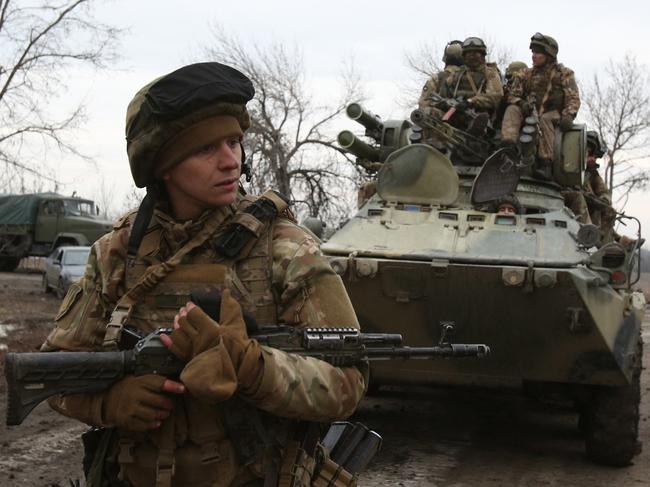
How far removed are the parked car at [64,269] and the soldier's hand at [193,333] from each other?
16552mm

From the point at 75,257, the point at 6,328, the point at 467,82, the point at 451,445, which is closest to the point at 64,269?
the point at 75,257

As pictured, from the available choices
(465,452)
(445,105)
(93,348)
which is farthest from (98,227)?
(93,348)

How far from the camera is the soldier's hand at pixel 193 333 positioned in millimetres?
2121

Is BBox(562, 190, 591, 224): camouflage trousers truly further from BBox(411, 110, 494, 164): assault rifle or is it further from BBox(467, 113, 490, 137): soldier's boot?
BBox(467, 113, 490, 137): soldier's boot

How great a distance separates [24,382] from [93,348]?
1.13 feet

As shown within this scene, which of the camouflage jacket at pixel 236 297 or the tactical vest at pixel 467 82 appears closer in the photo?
the camouflage jacket at pixel 236 297

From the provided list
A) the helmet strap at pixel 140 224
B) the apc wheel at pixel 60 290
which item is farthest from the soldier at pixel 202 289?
the apc wheel at pixel 60 290

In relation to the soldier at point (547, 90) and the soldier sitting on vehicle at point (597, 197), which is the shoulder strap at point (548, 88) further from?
the soldier sitting on vehicle at point (597, 197)

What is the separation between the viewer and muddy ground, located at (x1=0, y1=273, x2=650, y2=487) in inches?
242

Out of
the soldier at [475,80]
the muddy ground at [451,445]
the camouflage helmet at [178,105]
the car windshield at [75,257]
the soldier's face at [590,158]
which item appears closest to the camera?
the camouflage helmet at [178,105]

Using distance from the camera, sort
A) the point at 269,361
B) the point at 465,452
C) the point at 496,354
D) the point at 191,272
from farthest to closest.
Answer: the point at 465,452
the point at 496,354
the point at 191,272
the point at 269,361

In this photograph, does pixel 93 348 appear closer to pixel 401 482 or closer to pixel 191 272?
pixel 191 272

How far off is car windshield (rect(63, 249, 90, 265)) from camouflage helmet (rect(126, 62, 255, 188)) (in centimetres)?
1727

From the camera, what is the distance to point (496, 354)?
6539mm
